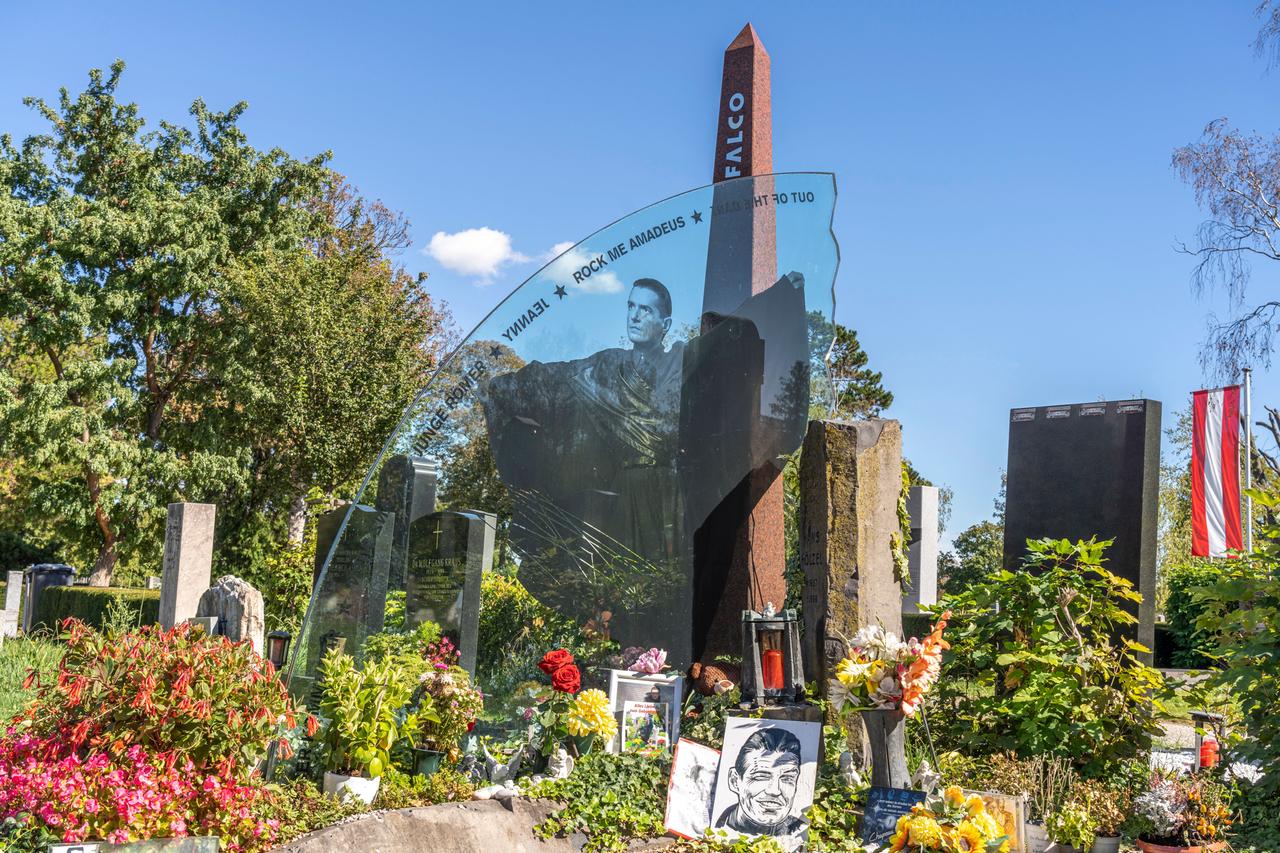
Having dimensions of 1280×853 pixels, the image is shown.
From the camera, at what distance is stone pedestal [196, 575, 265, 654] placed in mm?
9305

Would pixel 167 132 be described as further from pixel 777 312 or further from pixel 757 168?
pixel 777 312

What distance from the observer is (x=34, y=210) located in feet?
64.4

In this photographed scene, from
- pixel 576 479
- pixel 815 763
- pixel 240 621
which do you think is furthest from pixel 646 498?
pixel 240 621

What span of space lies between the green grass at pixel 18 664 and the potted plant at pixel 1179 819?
702 cm

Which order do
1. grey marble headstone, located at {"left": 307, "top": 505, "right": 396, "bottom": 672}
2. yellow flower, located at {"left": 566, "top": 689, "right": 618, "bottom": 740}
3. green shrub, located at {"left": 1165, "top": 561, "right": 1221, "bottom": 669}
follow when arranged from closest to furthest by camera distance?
yellow flower, located at {"left": 566, "top": 689, "right": 618, "bottom": 740}
grey marble headstone, located at {"left": 307, "top": 505, "right": 396, "bottom": 672}
green shrub, located at {"left": 1165, "top": 561, "right": 1221, "bottom": 669}

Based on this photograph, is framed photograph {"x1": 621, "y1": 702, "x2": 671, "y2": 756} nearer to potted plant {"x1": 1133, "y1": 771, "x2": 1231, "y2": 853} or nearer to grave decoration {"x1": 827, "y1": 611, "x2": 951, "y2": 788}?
grave decoration {"x1": 827, "y1": 611, "x2": 951, "y2": 788}

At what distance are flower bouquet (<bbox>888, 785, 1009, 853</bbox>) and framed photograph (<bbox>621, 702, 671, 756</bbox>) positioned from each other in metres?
1.94

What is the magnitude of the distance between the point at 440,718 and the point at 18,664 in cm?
643

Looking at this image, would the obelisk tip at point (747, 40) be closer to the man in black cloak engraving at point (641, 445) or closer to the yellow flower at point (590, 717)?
the man in black cloak engraving at point (641, 445)

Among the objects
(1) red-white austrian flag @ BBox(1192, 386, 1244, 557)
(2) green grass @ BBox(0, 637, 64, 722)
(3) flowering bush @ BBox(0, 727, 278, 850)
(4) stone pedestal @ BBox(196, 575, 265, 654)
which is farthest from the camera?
(1) red-white austrian flag @ BBox(1192, 386, 1244, 557)

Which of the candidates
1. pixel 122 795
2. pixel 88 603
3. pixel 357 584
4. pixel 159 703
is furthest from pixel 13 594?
pixel 122 795

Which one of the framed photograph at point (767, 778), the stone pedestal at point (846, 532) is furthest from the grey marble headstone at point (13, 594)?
the framed photograph at point (767, 778)

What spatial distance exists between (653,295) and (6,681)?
641cm

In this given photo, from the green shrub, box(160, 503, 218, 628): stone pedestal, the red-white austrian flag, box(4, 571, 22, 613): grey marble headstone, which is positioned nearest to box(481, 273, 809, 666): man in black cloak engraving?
box(160, 503, 218, 628): stone pedestal
